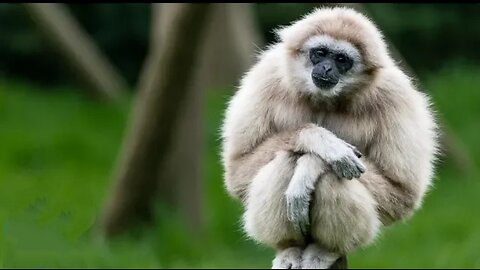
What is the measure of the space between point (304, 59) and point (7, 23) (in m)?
13.2

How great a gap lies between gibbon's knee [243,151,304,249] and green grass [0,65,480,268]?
80.5 inches

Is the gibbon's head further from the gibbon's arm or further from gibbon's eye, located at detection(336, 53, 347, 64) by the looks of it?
the gibbon's arm

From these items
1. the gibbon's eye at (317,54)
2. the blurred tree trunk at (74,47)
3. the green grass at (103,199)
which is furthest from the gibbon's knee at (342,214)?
the blurred tree trunk at (74,47)

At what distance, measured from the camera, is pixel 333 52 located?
3.91 metres

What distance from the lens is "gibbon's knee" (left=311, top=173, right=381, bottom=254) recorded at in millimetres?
3859

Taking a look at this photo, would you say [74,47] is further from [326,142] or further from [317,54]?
[326,142]

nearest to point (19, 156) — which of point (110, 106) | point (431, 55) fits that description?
point (110, 106)

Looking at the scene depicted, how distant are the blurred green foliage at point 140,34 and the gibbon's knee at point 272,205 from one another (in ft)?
38.3

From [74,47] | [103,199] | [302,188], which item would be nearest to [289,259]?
[302,188]

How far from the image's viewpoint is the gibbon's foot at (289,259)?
4.05 m

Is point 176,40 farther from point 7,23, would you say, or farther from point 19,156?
point 7,23

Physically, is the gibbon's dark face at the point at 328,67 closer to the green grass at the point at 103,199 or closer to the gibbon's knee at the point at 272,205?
the gibbon's knee at the point at 272,205

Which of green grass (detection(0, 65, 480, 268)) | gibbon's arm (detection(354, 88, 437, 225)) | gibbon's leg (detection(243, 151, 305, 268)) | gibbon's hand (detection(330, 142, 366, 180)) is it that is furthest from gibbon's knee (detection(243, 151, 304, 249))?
green grass (detection(0, 65, 480, 268))

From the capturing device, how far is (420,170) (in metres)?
4.15
